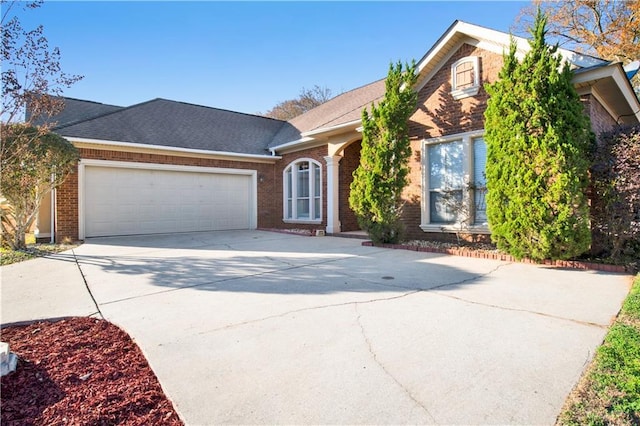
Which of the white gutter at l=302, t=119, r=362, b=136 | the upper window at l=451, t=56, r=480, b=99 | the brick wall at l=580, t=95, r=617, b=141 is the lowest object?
the brick wall at l=580, t=95, r=617, b=141

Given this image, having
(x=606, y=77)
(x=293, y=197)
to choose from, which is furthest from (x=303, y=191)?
(x=606, y=77)

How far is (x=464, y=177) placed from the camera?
820 centimetres

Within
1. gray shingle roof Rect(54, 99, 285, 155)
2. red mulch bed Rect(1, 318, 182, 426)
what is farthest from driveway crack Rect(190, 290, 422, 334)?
gray shingle roof Rect(54, 99, 285, 155)

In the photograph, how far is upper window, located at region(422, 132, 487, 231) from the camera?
315 inches

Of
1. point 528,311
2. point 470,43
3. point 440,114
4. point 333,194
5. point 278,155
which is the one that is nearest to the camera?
point 528,311

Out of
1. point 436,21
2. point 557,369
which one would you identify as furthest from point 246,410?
point 436,21

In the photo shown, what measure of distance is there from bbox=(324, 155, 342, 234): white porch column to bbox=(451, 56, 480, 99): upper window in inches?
179

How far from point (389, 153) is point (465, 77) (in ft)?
8.22

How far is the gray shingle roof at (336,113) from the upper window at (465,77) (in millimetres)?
3189

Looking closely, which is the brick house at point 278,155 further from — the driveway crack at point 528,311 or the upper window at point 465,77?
the driveway crack at point 528,311

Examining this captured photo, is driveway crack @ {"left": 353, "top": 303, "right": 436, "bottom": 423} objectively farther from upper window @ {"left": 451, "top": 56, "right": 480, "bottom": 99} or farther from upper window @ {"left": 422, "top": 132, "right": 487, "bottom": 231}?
upper window @ {"left": 451, "top": 56, "right": 480, "bottom": 99}

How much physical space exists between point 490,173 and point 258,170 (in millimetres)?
9922

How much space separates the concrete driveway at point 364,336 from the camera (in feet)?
6.94

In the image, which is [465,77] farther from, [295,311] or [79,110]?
[79,110]
